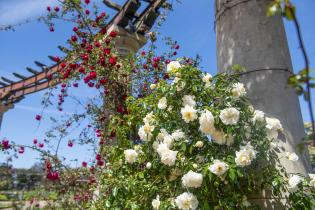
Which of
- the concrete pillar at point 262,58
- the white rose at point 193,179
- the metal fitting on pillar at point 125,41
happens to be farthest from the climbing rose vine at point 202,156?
the metal fitting on pillar at point 125,41

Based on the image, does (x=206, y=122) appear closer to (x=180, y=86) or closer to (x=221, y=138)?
(x=221, y=138)

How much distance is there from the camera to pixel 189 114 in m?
2.49

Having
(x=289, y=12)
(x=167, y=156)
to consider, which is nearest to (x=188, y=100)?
(x=167, y=156)

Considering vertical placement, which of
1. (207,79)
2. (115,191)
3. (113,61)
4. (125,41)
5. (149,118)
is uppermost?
(125,41)

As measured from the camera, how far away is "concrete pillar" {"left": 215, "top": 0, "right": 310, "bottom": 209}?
2711 mm

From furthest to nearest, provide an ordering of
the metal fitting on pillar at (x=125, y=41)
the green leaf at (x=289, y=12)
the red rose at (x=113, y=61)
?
the metal fitting on pillar at (x=125, y=41)
the red rose at (x=113, y=61)
the green leaf at (x=289, y=12)

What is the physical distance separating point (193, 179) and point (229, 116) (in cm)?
55

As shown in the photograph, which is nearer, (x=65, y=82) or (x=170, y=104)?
(x=170, y=104)

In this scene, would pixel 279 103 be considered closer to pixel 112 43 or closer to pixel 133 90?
pixel 133 90

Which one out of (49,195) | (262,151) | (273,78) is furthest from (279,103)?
(49,195)

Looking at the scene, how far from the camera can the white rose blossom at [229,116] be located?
91.7 inches

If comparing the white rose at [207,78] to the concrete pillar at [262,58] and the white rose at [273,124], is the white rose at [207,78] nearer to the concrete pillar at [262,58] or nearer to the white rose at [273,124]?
the concrete pillar at [262,58]

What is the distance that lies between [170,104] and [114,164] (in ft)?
2.61

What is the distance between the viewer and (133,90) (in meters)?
4.61
